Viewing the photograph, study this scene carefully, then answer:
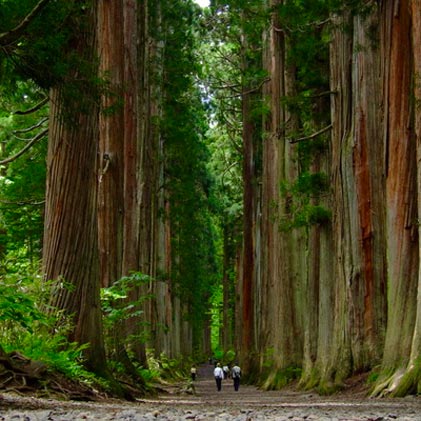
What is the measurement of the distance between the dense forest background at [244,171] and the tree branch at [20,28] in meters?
0.04

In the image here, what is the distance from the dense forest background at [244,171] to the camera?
31.5 feet

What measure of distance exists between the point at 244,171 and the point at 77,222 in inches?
802

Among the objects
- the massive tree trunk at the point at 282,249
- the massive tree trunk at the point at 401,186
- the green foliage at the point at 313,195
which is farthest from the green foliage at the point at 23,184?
the massive tree trunk at the point at 401,186

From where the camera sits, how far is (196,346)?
227 ft

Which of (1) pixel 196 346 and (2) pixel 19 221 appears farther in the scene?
(1) pixel 196 346

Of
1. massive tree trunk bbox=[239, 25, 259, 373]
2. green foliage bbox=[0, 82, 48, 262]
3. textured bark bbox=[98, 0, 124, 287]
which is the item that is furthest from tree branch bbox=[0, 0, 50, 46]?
massive tree trunk bbox=[239, 25, 259, 373]

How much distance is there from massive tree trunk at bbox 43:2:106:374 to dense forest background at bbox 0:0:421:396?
25 millimetres

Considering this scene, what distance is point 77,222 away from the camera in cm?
1026

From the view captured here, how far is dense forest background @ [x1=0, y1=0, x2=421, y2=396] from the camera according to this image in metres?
9.60

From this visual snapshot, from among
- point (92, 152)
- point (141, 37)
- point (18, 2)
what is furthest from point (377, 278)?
point (141, 37)

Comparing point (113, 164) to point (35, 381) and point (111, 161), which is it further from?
point (35, 381)

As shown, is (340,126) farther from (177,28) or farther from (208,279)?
(208,279)

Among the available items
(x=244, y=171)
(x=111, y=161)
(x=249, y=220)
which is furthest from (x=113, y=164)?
(x=249, y=220)

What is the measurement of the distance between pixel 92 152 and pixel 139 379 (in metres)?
5.64
